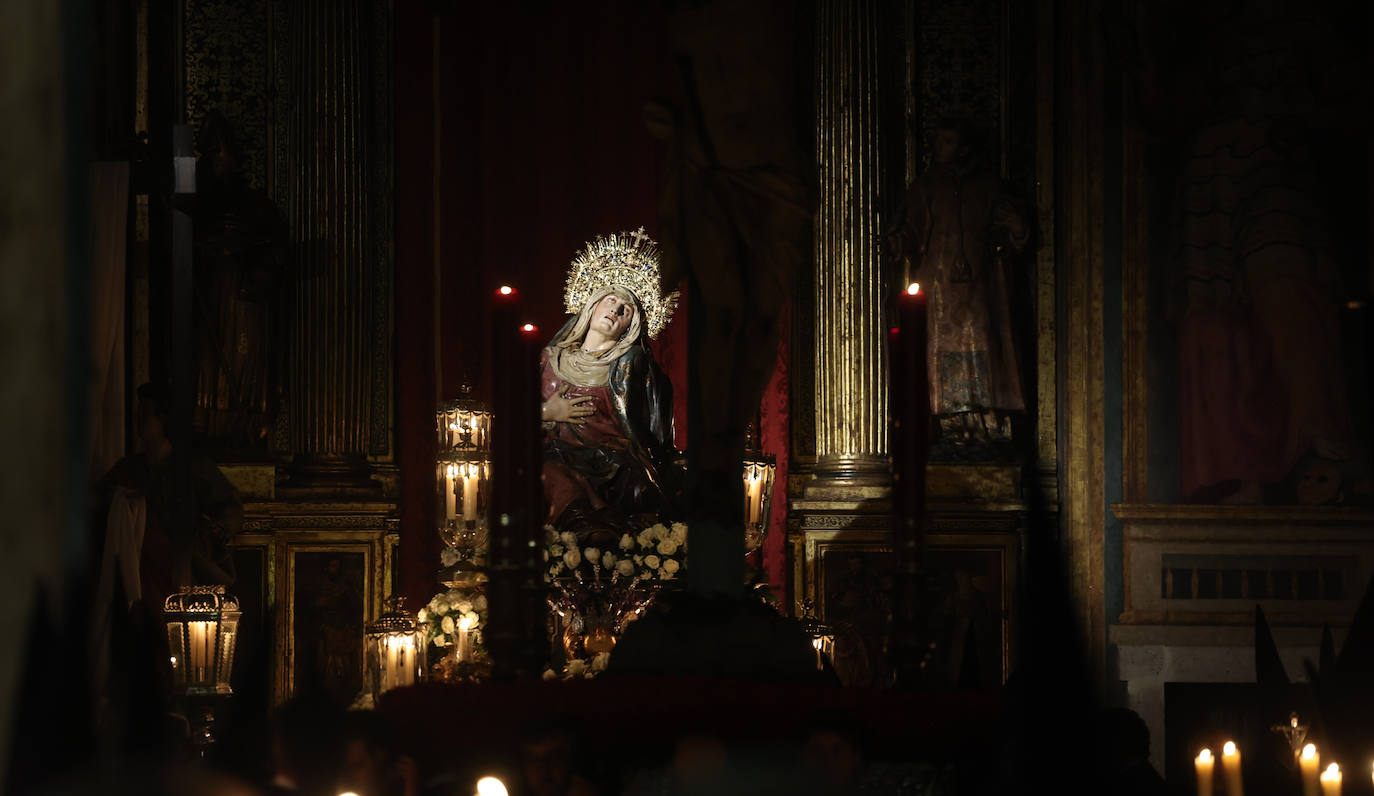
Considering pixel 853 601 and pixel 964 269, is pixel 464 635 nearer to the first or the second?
pixel 853 601

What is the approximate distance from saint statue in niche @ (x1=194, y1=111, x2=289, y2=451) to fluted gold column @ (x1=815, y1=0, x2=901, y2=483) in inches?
113

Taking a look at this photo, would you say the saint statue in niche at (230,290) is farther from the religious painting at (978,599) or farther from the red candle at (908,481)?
the red candle at (908,481)

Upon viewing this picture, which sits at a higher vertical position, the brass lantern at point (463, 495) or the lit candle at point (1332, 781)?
the brass lantern at point (463, 495)

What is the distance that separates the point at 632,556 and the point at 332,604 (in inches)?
80.6

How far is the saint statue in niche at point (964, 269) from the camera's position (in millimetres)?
8266

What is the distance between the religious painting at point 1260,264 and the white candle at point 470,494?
3.28 meters

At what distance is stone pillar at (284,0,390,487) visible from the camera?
8.60m

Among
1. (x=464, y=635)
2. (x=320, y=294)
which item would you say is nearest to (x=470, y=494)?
(x=464, y=635)

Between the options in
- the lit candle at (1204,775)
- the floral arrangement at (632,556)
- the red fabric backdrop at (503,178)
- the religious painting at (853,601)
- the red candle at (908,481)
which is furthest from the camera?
the red fabric backdrop at (503,178)

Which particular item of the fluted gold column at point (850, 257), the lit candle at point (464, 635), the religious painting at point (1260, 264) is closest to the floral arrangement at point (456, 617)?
the lit candle at point (464, 635)

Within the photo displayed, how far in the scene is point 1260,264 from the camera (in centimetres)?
793

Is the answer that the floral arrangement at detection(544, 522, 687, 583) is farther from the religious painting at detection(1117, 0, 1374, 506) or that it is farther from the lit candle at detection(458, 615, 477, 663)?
the religious painting at detection(1117, 0, 1374, 506)

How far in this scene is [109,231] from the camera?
7.82 meters

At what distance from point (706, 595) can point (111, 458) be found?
5.86 metres
